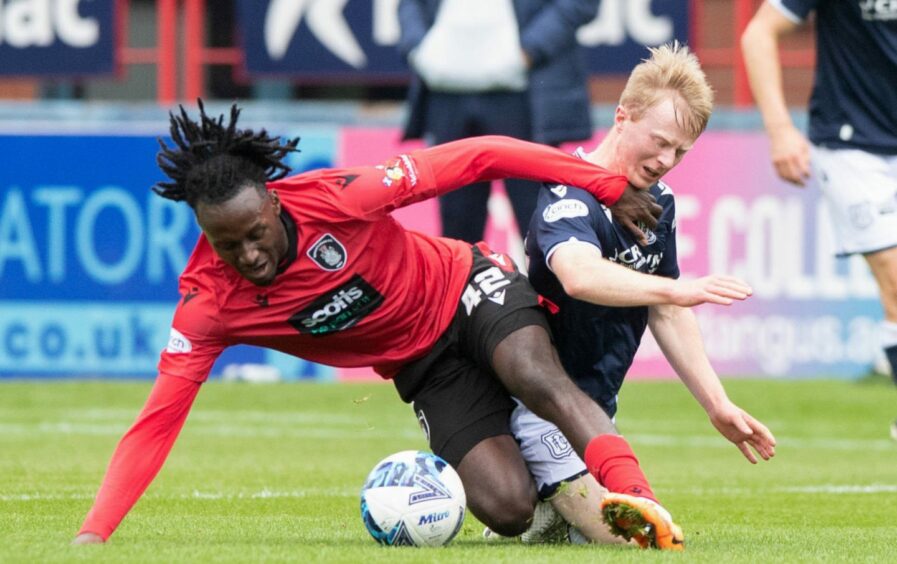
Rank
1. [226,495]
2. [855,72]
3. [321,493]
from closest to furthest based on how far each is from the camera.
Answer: [226,495] → [321,493] → [855,72]

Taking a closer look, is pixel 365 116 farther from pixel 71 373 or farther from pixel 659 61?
pixel 659 61

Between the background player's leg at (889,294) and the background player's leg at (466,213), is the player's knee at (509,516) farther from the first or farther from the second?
the background player's leg at (466,213)

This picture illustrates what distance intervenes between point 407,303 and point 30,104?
8.23 meters

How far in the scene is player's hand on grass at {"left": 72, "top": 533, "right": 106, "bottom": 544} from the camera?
5184mm

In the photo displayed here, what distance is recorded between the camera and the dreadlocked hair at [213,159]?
5309mm

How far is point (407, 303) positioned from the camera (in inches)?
234

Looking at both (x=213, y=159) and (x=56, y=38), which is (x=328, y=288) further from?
(x=56, y=38)

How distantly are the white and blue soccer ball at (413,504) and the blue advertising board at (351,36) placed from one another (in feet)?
27.3

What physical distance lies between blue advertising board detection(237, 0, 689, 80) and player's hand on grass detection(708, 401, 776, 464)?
8089mm

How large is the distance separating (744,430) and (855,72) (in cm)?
258

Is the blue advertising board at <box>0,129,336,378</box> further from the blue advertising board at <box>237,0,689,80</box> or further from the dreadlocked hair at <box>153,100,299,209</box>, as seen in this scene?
the dreadlocked hair at <box>153,100,299,209</box>

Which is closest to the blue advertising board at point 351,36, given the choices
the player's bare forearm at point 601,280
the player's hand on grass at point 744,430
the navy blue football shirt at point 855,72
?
the navy blue football shirt at point 855,72

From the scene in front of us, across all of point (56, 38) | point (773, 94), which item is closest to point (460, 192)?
point (773, 94)

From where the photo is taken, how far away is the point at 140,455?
17.6 ft
